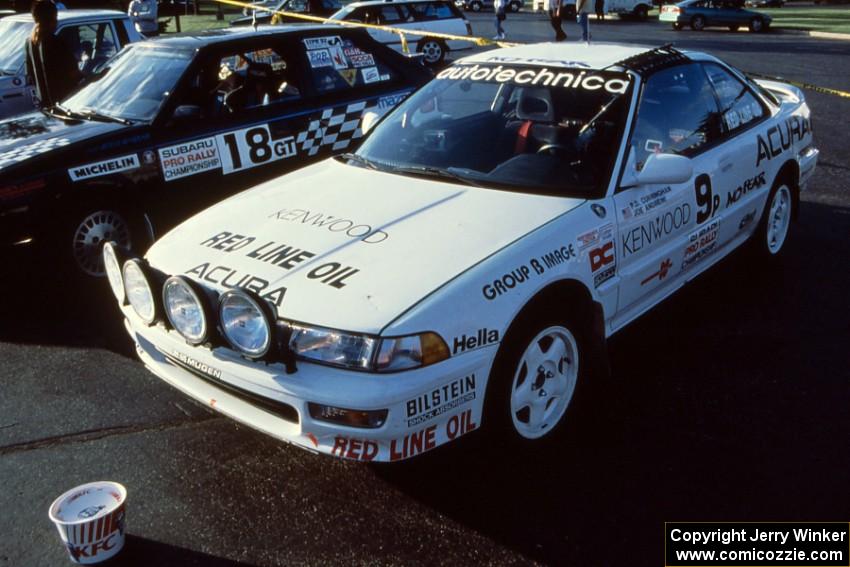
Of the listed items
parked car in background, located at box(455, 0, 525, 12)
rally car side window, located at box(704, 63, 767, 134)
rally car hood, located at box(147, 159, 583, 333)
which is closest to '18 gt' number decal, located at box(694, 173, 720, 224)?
rally car side window, located at box(704, 63, 767, 134)

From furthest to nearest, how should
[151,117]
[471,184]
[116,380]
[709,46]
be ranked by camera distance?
[709,46] → [151,117] → [116,380] → [471,184]

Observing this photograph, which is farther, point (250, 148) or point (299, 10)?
point (299, 10)

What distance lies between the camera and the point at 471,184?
3.67 m

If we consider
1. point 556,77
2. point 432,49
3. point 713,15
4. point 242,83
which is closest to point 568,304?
point 556,77

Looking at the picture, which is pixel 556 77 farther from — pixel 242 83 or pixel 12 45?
pixel 12 45

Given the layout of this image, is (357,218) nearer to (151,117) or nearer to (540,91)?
(540,91)

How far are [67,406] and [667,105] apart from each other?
133 inches

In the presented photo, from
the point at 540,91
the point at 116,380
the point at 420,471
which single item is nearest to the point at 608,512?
the point at 420,471

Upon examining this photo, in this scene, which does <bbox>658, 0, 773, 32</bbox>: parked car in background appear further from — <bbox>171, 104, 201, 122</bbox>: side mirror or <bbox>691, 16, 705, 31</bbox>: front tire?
<bbox>171, 104, 201, 122</bbox>: side mirror

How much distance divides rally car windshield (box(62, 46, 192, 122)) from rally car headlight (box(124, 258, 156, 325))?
2329mm

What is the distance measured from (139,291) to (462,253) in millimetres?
1344

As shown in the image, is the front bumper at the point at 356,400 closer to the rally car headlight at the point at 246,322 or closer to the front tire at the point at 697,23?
the rally car headlight at the point at 246,322

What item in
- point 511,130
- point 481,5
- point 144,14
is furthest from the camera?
point 481,5

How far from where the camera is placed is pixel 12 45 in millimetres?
8586
